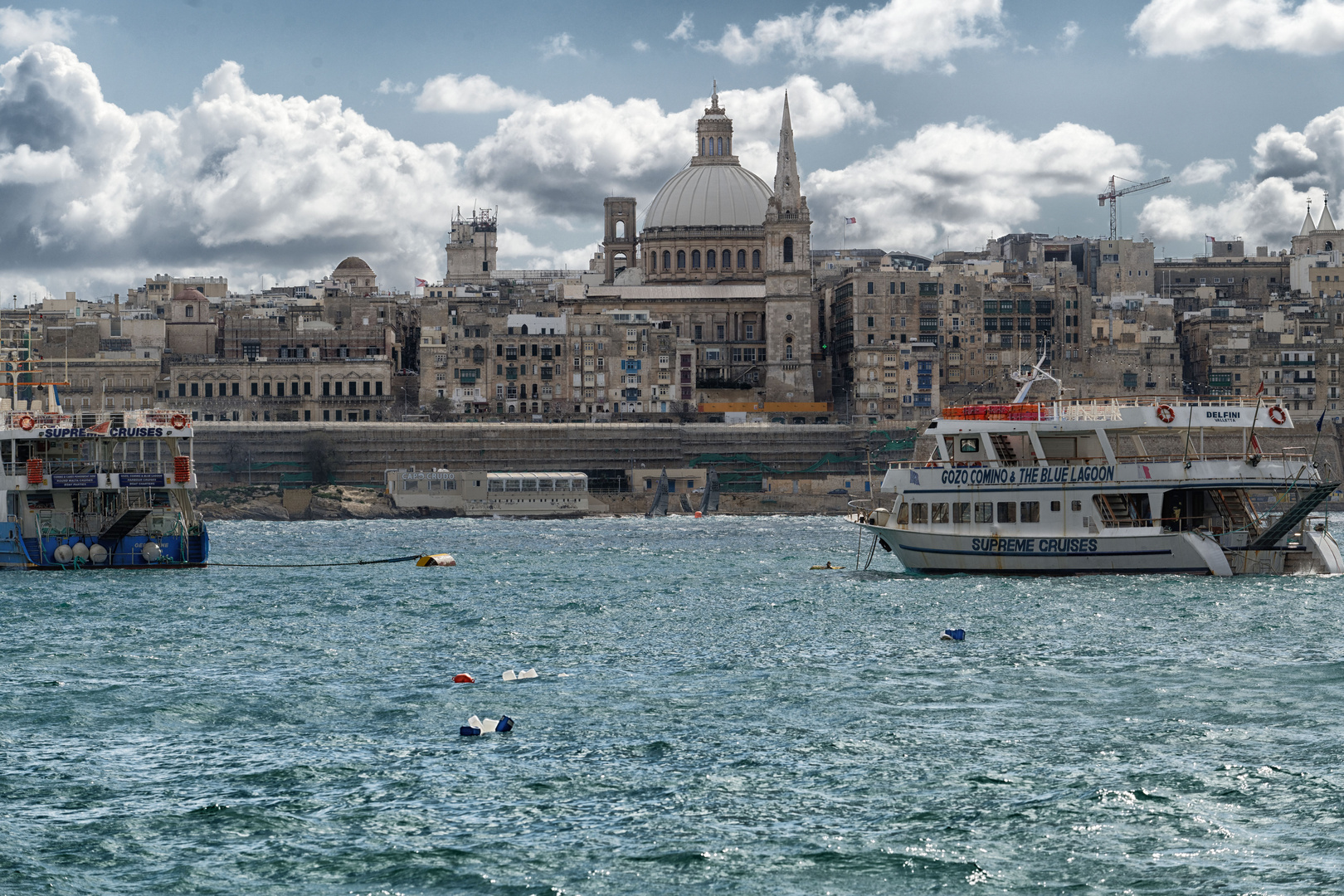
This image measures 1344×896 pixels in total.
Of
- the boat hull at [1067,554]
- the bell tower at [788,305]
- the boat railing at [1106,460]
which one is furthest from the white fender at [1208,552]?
the bell tower at [788,305]

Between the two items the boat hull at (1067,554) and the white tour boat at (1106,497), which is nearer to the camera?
the boat hull at (1067,554)

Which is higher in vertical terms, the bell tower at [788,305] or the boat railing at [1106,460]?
the bell tower at [788,305]

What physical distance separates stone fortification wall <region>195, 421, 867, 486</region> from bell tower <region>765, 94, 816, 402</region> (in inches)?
892

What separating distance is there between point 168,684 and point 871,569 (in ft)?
101

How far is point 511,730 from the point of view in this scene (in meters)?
26.4

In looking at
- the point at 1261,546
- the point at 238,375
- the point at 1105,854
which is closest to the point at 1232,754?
the point at 1105,854

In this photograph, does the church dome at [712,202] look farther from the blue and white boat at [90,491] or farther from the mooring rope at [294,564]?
the blue and white boat at [90,491]

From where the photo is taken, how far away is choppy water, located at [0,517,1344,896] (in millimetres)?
19453

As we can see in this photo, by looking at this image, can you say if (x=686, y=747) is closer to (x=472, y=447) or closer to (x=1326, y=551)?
(x=1326, y=551)

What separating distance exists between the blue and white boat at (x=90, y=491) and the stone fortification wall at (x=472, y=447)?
259ft

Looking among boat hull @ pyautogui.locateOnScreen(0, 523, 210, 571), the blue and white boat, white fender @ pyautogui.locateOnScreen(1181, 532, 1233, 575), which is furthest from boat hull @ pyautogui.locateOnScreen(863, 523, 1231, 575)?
boat hull @ pyautogui.locateOnScreen(0, 523, 210, 571)

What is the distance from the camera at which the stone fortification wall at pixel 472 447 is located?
137 meters

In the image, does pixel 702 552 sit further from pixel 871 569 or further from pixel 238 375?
pixel 238 375

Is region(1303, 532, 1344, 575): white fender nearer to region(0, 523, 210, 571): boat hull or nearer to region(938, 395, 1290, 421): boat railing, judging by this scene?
region(938, 395, 1290, 421): boat railing
